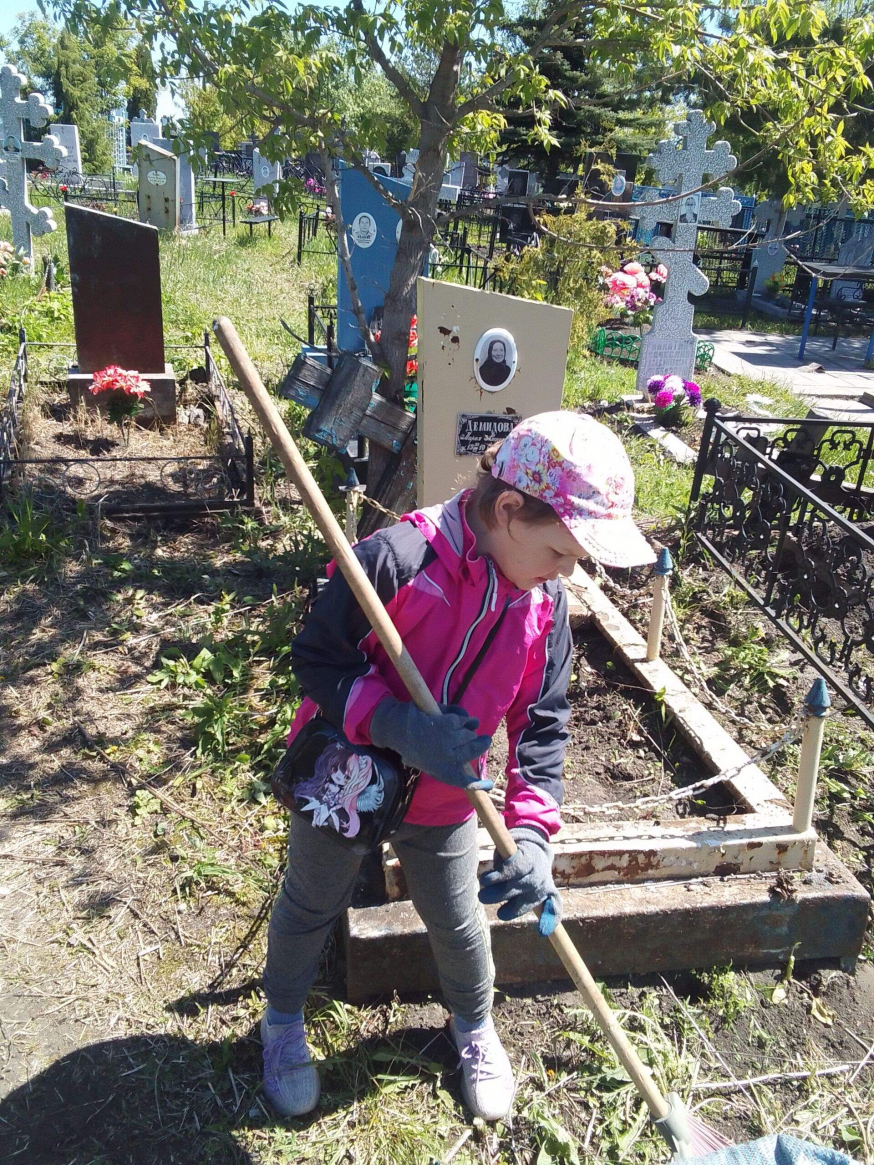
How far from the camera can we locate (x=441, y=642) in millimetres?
1735

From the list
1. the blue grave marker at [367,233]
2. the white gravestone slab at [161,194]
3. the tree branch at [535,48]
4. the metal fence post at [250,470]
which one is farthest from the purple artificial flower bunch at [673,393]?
the white gravestone slab at [161,194]

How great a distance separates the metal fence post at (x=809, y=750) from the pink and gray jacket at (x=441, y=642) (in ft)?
2.95

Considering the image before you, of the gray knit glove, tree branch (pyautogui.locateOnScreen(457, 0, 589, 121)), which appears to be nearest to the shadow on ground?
the gray knit glove

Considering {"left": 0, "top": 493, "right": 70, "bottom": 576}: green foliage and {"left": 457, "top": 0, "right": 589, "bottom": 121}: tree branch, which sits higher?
{"left": 457, "top": 0, "right": 589, "bottom": 121}: tree branch

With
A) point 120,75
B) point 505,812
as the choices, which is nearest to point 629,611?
point 505,812

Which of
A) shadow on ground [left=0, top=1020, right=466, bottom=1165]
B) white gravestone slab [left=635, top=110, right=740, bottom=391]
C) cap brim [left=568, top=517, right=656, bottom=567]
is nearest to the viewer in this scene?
cap brim [left=568, top=517, right=656, bottom=567]

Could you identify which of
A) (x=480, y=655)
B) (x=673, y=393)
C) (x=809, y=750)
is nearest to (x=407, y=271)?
(x=809, y=750)

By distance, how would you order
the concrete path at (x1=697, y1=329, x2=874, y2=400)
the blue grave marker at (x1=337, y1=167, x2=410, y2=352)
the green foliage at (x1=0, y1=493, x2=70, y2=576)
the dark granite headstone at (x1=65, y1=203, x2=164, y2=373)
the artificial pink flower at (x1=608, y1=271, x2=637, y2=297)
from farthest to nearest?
the concrete path at (x1=697, y1=329, x2=874, y2=400) → the artificial pink flower at (x1=608, y1=271, x2=637, y2=297) → the blue grave marker at (x1=337, y1=167, x2=410, y2=352) → the dark granite headstone at (x1=65, y1=203, x2=164, y2=373) → the green foliage at (x1=0, y1=493, x2=70, y2=576)

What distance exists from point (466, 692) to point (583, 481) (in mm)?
493

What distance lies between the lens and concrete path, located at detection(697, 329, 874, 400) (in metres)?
10.5

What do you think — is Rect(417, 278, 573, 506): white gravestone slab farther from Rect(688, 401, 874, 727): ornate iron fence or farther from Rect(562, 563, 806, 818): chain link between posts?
Rect(688, 401, 874, 727): ornate iron fence

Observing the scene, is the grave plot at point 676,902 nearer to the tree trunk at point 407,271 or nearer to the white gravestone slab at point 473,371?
the white gravestone slab at point 473,371

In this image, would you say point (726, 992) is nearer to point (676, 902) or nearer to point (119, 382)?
point (676, 902)

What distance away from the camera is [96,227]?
19.8ft
